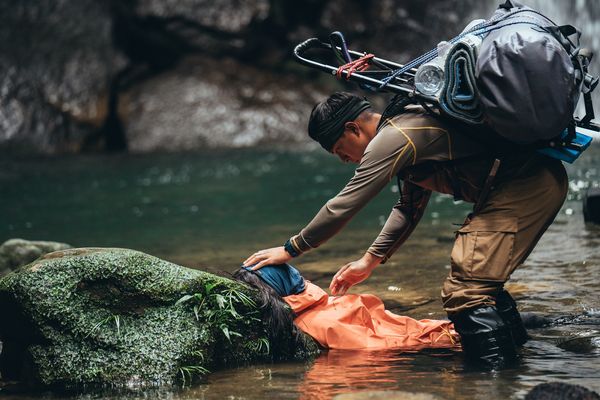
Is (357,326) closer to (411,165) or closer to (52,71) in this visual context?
(411,165)

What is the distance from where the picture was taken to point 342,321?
187 inches

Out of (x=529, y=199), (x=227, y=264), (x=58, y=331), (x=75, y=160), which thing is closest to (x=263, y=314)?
(x=58, y=331)

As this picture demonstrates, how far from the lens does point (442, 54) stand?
165 inches

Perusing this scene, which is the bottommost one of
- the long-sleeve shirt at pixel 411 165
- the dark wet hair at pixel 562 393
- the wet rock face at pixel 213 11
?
the dark wet hair at pixel 562 393

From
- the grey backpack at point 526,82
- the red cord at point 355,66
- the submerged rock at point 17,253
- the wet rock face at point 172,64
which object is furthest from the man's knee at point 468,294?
the wet rock face at point 172,64

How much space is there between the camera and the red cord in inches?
175

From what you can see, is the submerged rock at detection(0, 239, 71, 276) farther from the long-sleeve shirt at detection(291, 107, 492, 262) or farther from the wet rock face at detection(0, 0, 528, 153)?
the wet rock face at detection(0, 0, 528, 153)

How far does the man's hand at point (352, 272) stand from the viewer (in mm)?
4741

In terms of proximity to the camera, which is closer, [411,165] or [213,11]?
[411,165]

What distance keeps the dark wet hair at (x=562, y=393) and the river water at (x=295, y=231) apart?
336mm

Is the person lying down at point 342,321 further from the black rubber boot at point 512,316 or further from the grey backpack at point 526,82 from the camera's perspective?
the grey backpack at point 526,82

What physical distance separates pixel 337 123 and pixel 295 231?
4.67 metres

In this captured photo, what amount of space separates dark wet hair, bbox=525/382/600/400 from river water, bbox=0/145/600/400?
1.10 ft

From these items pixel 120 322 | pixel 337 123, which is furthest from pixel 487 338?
pixel 120 322
